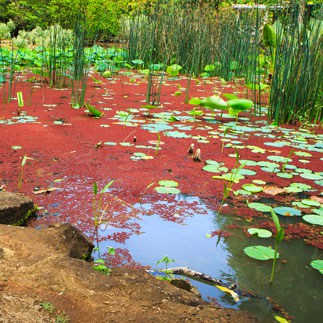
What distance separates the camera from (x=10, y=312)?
36.6 inches

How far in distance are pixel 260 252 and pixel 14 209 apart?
0.86 meters

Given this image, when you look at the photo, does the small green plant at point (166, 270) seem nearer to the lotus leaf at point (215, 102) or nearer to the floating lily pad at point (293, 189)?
the floating lily pad at point (293, 189)

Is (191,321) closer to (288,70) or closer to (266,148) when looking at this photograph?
(266,148)

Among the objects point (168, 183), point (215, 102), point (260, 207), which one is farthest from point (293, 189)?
point (215, 102)

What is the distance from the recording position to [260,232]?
162 cm

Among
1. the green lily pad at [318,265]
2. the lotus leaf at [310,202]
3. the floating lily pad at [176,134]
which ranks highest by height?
the floating lily pad at [176,134]

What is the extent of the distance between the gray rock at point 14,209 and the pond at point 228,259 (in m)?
0.30

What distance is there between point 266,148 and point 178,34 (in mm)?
3467

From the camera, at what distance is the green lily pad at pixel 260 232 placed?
1.60 meters

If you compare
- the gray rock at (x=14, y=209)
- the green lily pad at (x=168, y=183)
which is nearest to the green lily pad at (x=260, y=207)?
the green lily pad at (x=168, y=183)

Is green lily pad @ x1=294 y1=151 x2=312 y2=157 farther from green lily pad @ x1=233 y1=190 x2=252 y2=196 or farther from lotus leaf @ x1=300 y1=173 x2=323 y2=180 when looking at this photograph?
green lily pad @ x1=233 y1=190 x2=252 y2=196

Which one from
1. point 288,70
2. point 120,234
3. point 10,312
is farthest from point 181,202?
point 288,70

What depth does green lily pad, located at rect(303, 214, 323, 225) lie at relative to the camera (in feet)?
5.63

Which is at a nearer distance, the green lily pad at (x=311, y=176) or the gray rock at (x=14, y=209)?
the gray rock at (x=14, y=209)
